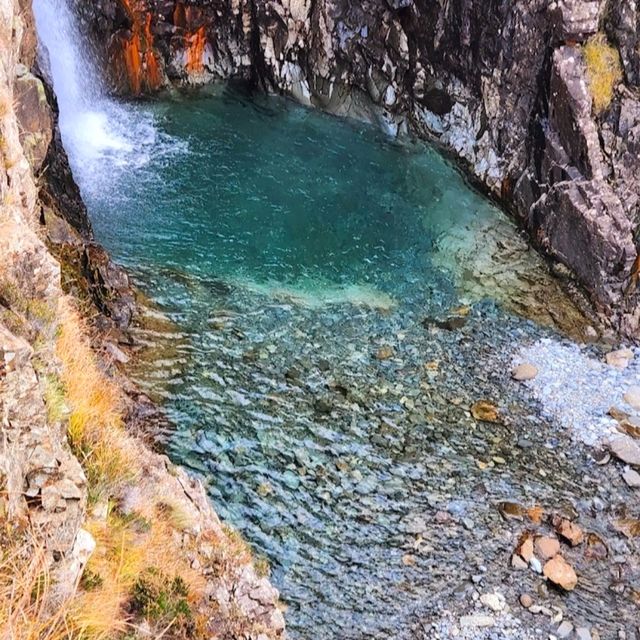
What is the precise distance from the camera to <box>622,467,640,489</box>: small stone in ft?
51.2

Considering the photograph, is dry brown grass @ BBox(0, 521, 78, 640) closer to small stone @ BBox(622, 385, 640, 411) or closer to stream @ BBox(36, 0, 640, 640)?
stream @ BBox(36, 0, 640, 640)

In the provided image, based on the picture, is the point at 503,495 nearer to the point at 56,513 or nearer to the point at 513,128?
the point at 56,513

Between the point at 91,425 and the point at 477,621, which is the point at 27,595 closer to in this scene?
the point at 91,425

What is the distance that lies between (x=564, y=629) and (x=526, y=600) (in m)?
0.82

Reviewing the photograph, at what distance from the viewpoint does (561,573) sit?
1324 centimetres

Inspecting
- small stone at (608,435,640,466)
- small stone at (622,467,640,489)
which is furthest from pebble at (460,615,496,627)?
small stone at (608,435,640,466)

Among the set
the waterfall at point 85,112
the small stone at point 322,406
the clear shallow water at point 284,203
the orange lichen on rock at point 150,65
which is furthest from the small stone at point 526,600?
the orange lichen on rock at point 150,65

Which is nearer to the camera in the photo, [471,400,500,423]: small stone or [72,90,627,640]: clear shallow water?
[72,90,627,640]: clear shallow water

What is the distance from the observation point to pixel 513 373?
18516 mm

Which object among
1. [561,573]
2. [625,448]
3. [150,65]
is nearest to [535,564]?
[561,573]

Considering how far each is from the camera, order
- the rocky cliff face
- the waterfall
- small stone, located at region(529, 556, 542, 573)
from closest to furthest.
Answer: small stone, located at region(529, 556, 542, 573), the rocky cliff face, the waterfall

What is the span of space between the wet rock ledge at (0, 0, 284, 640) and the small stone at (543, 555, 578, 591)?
6.25m

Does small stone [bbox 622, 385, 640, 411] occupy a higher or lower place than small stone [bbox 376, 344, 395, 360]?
lower

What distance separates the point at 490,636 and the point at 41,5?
29658mm
